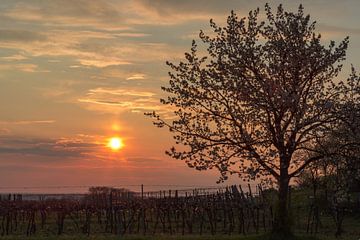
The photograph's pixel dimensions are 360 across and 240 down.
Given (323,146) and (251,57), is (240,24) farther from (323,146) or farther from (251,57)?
(323,146)

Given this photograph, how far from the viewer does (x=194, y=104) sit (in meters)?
28.1

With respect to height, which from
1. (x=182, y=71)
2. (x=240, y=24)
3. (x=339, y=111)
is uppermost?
(x=240, y=24)

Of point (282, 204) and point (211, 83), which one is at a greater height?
point (211, 83)

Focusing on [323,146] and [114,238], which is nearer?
[323,146]

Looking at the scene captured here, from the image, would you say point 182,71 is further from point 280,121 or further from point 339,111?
point 339,111

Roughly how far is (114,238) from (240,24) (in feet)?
43.3

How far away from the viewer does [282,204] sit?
2714 cm

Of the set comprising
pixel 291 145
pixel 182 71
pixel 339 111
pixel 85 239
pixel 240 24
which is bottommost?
pixel 85 239

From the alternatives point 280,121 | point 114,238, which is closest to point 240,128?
point 280,121

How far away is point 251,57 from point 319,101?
156 inches

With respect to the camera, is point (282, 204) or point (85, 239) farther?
point (85, 239)

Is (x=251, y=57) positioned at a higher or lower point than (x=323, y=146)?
higher

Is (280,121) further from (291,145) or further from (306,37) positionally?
(306,37)

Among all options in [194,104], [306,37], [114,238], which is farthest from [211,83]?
[114,238]
